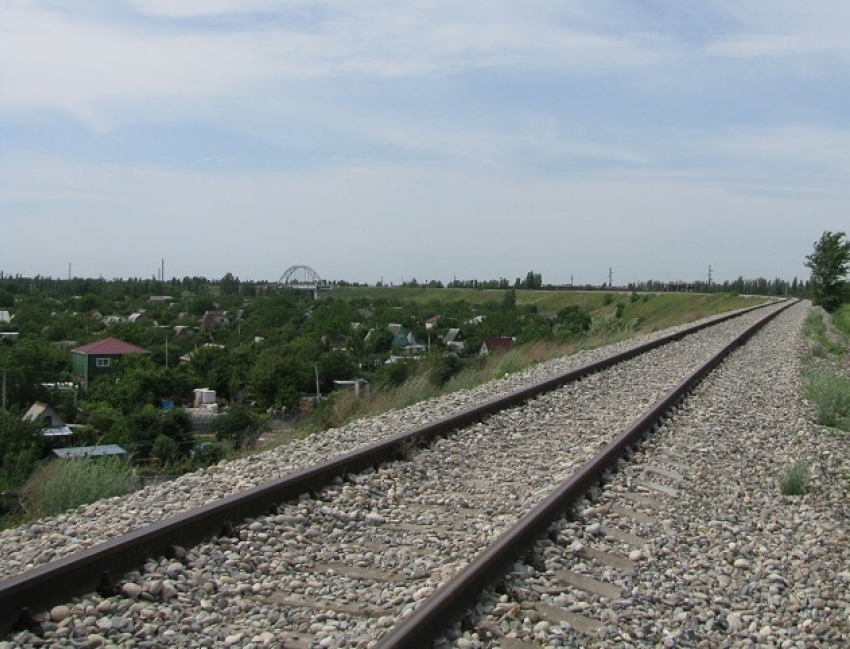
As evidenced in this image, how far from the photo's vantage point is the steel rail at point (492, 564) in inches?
155

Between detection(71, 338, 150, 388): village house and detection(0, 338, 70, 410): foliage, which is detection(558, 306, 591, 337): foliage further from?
detection(71, 338, 150, 388): village house

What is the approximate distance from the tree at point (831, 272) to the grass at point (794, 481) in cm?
5667

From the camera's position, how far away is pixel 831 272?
60.1 metres

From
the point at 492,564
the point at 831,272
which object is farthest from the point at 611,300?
the point at 492,564

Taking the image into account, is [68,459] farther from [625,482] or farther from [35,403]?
[35,403]

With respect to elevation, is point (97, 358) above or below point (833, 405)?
below

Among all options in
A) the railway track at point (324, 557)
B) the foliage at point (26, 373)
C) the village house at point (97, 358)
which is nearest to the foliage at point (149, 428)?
the foliage at point (26, 373)

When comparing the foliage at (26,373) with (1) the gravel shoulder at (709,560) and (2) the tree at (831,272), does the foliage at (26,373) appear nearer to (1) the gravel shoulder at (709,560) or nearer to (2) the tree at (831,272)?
(1) the gravel shoulder at (709,560)

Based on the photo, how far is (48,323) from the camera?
4326 inches

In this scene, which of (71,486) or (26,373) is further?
(26,373)

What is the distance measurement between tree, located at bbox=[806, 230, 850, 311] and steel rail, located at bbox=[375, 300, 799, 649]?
5726cm

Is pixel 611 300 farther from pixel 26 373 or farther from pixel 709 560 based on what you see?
pixel 709 560

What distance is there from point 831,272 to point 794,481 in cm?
5844

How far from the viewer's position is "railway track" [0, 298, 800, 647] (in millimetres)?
4113
